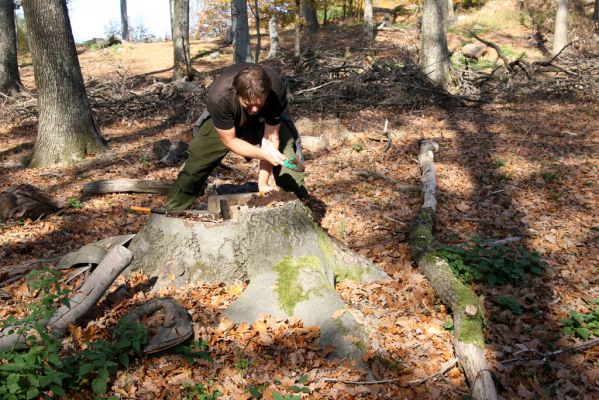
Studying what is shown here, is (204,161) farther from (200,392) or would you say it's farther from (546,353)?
(546,353)

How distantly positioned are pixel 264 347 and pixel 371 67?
9273 mm

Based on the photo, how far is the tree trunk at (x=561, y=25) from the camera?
1623cm

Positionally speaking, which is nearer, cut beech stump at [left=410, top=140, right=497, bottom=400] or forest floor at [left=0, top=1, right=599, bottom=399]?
cut beech stump at [left=410, top=140, right=497, bottom=400]

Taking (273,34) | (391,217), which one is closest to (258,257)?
(391,217)

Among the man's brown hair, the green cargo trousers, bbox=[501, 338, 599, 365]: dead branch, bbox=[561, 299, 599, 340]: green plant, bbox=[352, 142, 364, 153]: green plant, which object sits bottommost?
bbox=[501, 338, 599, 365]: dead branch

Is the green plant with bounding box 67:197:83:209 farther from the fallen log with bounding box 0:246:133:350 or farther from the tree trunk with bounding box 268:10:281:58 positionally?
the tree trunk with bounding box 268:10:281:58

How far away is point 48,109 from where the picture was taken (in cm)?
681

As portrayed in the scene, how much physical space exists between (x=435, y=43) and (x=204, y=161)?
26.2 ft

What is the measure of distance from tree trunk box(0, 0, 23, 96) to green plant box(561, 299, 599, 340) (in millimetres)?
12050

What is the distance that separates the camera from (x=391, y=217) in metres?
5.47

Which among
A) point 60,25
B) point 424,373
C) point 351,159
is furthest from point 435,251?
point 60,25

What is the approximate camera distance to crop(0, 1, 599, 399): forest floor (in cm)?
306

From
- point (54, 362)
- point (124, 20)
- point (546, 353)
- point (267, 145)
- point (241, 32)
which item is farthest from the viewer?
point (124, 20)

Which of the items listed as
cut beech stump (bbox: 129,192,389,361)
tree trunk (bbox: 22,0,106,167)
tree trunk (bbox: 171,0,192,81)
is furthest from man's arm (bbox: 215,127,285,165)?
tree trunk (bbox: 171,0,192,81)
